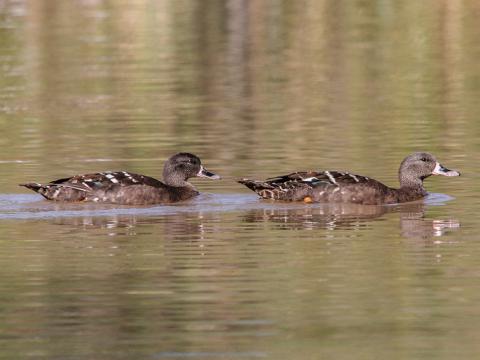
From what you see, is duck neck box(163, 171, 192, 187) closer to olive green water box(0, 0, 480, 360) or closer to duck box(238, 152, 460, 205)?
olive green water box(0, 0, 480, 360)

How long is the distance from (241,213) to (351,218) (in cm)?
127

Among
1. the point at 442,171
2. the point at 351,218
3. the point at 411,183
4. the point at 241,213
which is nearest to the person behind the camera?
the point at 351,218

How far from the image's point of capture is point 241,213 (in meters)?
20.3

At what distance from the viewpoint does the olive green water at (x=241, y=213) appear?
13.9 meters

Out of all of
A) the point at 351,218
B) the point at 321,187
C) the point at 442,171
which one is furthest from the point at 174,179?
the point at 442,171

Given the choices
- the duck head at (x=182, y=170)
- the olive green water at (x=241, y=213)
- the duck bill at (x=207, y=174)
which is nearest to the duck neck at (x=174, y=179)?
the duck head at (x=182, y=170)

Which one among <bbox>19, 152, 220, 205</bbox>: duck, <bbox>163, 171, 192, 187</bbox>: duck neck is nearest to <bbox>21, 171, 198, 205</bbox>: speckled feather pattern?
<bbox>19, 152, 220, 205</bbox>: duck

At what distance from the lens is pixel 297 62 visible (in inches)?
1657

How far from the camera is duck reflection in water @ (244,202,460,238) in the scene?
19062 millimetres

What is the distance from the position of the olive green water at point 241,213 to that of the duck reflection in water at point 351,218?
0.04 meters

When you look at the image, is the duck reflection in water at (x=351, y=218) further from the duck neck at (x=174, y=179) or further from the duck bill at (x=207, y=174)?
the duck neck at (x=174, y=179)

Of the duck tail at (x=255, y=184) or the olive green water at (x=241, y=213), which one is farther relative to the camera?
the duck tail at (x=255, y=184)

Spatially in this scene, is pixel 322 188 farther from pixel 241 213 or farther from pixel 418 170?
pixel 418 170

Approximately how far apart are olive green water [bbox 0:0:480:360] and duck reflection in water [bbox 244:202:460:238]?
0.04 metres
